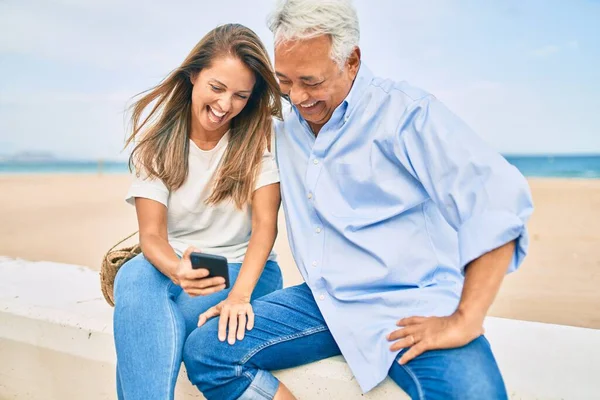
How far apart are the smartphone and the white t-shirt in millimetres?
433

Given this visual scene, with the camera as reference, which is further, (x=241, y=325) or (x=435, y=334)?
(x=241, y=325)

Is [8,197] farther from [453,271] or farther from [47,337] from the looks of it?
[453,271]

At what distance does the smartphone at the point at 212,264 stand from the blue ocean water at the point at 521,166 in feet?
73.2

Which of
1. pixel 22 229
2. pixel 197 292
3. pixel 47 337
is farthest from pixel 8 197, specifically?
pixel 197 292

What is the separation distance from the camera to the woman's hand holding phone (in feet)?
6.57

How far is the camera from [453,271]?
2041 mm

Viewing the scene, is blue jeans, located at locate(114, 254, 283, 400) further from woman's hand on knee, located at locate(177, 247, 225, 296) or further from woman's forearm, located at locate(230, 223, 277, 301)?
woman's forearm, located at locate(230, 223, 277, 301)

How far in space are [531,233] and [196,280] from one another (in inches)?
317

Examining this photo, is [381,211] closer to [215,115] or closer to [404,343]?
[404,343]

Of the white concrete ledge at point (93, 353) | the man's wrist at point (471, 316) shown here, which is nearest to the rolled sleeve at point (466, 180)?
the man's wrist at point (471, 316)

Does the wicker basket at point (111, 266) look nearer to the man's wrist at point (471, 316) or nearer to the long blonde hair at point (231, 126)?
the long blonde hair at point (231, 126)

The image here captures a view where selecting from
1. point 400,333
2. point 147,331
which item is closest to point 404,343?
point 400,333

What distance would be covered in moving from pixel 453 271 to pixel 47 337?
72.8 inches

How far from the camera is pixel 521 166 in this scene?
25.3 metres
